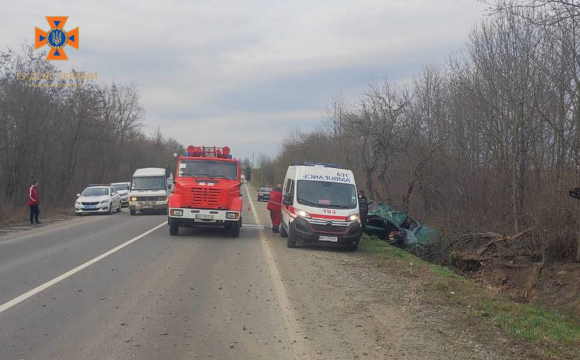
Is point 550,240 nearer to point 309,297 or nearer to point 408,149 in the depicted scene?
point 309,297

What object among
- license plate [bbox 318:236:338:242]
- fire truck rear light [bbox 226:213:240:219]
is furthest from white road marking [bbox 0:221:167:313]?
license plate [bbox 318:236:338:242]

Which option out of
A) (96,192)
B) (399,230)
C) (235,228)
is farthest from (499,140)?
(96,192)

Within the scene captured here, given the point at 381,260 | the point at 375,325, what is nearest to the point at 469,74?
the point at 381,260

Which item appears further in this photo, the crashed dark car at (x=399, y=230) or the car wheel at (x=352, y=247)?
the crashed dark car at (x=399, y=230)

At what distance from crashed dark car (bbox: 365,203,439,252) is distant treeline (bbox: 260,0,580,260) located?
0.76 metres

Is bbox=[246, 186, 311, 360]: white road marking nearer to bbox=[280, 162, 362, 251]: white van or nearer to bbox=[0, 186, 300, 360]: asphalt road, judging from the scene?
bbox=[0, 186, 300, 360]: asphalt road

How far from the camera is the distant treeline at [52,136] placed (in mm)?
30281

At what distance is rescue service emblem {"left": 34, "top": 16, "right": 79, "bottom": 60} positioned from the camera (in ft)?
87.0

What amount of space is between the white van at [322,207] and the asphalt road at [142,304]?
1573mm

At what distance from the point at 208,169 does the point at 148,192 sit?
11.5 m

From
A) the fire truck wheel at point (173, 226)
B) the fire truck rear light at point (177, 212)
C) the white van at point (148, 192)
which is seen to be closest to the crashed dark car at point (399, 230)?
the fire truck wheel at point (173, 226)

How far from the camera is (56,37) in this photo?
2797 cm

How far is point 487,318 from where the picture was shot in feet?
25.0

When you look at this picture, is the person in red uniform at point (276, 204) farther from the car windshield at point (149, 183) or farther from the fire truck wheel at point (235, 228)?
the car windshield at point (149, 183)
